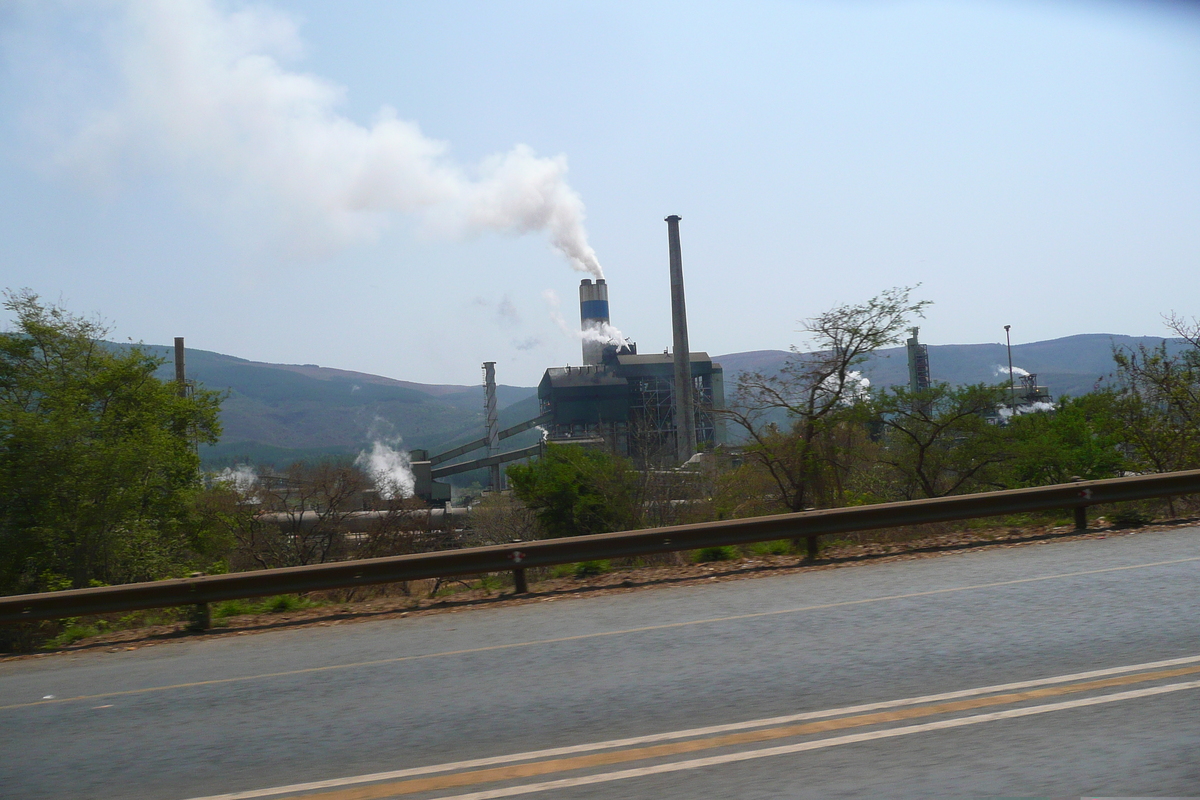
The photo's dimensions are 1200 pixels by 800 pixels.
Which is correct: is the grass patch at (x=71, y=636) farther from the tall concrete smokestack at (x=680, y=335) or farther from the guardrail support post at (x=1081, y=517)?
the tall concrete smokestack at (x=680, y=335)

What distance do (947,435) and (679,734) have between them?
24197mm

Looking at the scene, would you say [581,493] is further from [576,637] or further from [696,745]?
[696,745]

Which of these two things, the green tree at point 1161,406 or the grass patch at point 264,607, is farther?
the green tree at point 1161,406

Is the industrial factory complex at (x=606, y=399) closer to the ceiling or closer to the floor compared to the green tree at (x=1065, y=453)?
closer to the ceiling

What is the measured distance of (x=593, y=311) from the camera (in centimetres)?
7006

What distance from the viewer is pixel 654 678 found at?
5.54m

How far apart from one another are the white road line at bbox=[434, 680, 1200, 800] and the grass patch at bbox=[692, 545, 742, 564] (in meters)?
6.06

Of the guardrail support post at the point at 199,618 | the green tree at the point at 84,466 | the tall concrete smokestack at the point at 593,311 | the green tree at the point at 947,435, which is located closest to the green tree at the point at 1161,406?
the green tree at the point at 947,435

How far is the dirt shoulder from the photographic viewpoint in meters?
8.77

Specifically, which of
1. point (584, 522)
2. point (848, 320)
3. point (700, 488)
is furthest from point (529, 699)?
point (700, 488)

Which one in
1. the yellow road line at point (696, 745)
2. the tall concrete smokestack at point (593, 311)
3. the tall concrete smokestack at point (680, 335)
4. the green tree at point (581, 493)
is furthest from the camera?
the tall concrete smokestack at point (593, 311)

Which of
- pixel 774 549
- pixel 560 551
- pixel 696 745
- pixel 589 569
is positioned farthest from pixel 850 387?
pixel 696 745

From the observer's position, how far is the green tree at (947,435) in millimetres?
23123

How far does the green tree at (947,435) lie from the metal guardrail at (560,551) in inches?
455
